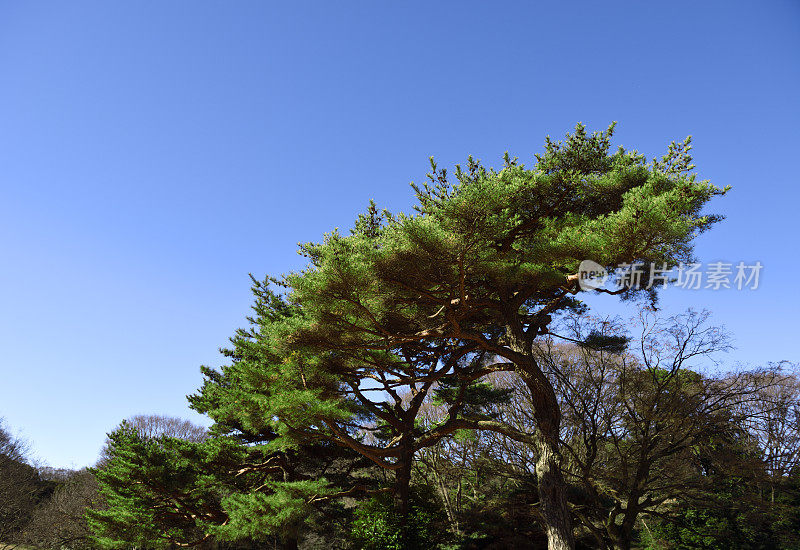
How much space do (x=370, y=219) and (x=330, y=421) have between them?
6.04m

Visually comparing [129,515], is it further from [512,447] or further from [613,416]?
[613,416]

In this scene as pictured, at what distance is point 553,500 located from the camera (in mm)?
9297

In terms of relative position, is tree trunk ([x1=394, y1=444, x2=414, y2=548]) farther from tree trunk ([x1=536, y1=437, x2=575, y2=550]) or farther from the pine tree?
tree trunk ([x1=536, y1=437, x2=575, y2=550])

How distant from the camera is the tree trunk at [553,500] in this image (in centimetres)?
901

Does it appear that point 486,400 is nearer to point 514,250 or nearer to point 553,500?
point 553,500

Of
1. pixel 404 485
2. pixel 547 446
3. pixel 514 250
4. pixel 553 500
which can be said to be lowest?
pixel 404 485

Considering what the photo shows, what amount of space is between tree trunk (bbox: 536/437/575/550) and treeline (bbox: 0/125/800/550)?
1.5 inches

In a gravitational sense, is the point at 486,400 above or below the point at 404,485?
above

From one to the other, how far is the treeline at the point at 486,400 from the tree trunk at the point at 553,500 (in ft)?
0.13

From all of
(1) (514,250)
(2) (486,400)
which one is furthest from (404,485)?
(1) (514,250)

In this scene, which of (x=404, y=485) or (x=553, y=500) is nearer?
(x=553, y=500)

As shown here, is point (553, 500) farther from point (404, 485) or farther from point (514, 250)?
point (514, 250)

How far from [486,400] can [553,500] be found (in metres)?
4.29

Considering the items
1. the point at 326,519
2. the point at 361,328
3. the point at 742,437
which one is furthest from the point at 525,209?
the point at 326,519
